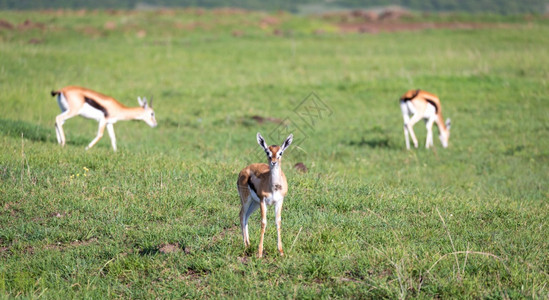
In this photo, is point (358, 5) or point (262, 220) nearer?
point (262, 220)

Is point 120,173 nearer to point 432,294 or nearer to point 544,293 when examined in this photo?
point 432,294

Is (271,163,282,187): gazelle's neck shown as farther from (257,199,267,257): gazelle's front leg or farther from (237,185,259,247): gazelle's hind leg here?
(237,185,259,247): gazelle's hind leg

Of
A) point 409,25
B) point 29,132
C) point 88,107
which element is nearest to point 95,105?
point 88,107

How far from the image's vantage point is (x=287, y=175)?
921 centimetres

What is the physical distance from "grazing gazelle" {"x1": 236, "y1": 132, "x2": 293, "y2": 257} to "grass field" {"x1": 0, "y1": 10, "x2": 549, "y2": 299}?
1.29 feet

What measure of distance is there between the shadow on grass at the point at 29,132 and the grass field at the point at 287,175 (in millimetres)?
58

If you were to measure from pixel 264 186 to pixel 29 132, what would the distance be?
27.2 feet

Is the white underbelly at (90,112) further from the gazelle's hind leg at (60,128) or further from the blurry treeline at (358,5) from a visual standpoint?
the blurry treeline at (358,5)

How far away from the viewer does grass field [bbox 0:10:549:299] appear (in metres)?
5.85

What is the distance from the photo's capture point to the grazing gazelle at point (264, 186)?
5453 millimetres

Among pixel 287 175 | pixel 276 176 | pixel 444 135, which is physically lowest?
pixel 444 135

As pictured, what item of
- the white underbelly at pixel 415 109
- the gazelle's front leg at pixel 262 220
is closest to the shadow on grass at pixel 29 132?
the gazelle's front leg at pixel 262 220

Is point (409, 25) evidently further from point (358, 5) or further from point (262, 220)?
point (262, 220)

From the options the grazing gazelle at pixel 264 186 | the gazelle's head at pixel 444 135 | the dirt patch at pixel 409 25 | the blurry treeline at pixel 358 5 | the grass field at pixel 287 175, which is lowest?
the gazelle's head at pixel 444 135
